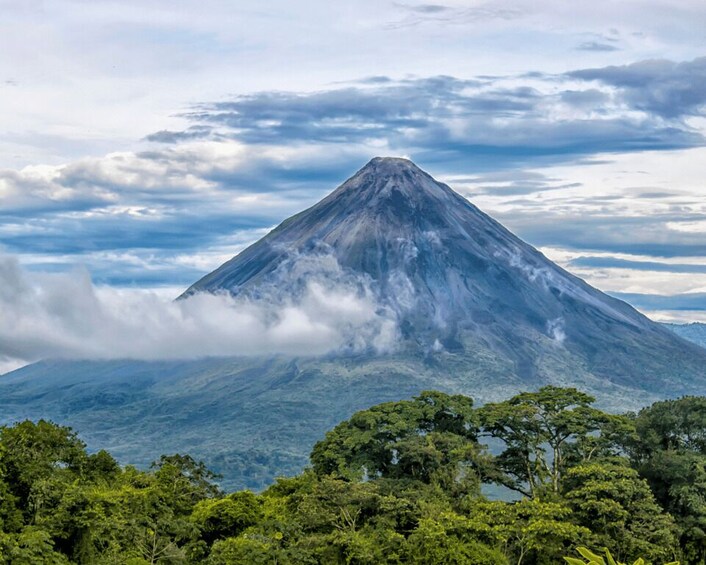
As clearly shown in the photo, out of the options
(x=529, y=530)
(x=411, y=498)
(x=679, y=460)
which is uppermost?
(x=679, y=460)

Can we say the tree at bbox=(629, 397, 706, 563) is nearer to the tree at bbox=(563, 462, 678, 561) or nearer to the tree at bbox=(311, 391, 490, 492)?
the tree at bbox=(563, 462, 678, 561)

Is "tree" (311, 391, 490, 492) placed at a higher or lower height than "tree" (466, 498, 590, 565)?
higher

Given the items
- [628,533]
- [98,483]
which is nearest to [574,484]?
[628,533]

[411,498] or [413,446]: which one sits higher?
[413,446]

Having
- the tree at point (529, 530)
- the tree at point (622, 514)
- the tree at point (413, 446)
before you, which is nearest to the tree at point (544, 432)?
the tree at point (413, 446)

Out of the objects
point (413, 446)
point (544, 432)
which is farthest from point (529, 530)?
point (544, 432)

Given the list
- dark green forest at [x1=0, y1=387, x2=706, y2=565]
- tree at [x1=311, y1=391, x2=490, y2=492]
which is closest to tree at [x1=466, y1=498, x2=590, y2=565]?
dark green forest at [x1=0, y1=387, x2=706, y2=565]

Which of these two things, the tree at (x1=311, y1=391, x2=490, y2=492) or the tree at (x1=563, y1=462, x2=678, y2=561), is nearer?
the tree at (x1=563, y1=462, x2=678, y2=561)

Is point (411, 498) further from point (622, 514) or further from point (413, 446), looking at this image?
point (622, 514)

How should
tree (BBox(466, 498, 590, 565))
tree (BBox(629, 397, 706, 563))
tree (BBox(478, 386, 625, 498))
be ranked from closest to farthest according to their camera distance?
tree (BBox(466, 498, 590, 565))
tree (BBox(629, 397, 706, 563))
tree (BBox(478, 386, 625, 498))
